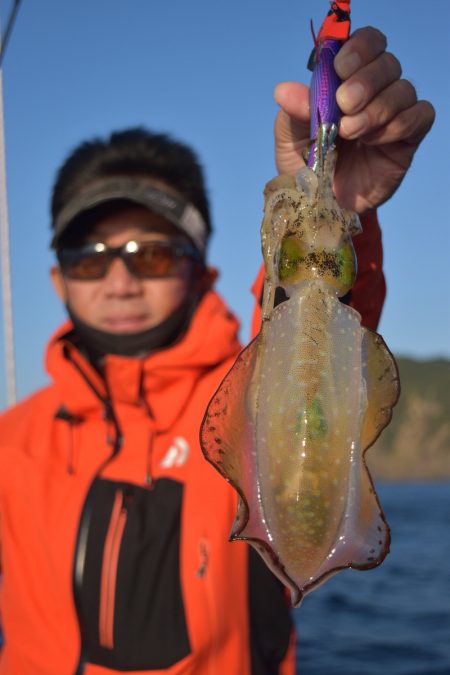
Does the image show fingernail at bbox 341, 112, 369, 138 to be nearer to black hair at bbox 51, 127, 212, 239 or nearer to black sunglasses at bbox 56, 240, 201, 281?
black sunglasses at bbox 56, 240, 201, 281

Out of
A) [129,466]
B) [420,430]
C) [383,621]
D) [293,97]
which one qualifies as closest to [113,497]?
[129,466]

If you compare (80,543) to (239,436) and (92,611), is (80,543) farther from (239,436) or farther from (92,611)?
(239,436)

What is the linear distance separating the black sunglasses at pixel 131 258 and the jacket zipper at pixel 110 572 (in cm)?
125

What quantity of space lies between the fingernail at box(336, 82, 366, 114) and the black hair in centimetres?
266

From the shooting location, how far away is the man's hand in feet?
6.45

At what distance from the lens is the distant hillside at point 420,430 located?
78.4m

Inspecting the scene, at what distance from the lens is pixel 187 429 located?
4113 millimetres

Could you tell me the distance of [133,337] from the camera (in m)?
4.13

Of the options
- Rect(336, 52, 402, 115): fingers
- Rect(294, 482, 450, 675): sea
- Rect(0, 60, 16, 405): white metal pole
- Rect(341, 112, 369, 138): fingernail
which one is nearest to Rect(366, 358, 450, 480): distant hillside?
Rect(294, 482, 450, 675): sea

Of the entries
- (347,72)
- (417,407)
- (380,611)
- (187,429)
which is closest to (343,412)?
(347,72)

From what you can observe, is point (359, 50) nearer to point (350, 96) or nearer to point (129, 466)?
point (350, 96)

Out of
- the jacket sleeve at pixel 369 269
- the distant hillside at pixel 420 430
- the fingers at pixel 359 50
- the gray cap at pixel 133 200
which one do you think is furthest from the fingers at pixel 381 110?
the distant hillside at pixel 420 430

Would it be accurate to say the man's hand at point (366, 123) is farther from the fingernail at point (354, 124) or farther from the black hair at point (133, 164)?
the black hair at point (133, 164)

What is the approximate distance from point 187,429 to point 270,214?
8.62 feet
